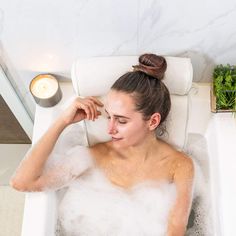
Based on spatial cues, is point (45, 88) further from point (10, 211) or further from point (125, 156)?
point (10, 211)

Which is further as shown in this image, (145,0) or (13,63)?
(13,63)

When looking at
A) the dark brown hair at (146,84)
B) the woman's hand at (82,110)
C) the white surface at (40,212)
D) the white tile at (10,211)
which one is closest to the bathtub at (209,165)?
the white surface at (40,212)

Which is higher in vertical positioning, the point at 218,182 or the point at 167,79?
the point at 167,79

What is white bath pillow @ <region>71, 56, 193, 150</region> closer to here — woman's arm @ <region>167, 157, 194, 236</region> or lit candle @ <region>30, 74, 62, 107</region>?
lit candle @ <region>30, 74, 62, 107</region>

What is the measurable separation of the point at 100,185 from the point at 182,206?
1.33 feet

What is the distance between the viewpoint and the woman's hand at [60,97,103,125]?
5.28ft

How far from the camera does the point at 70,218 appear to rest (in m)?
1.79

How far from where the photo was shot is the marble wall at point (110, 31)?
4.76 ft

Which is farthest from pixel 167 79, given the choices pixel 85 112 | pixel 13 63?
pixel 13 63

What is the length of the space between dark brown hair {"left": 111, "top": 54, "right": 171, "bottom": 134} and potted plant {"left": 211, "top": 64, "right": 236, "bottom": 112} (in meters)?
0.33

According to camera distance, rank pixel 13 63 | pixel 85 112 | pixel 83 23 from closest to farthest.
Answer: pixel 83 23 < pixel 85 112 < pixel 13 63

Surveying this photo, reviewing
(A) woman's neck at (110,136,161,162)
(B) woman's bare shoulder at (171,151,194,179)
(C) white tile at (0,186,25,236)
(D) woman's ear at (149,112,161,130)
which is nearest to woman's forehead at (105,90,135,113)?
(D) woman's ear at (149,112,161,130)

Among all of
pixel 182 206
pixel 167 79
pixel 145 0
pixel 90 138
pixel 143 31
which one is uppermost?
pixel 145 0

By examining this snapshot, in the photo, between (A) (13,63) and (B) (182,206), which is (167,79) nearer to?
(B) (182,206)
